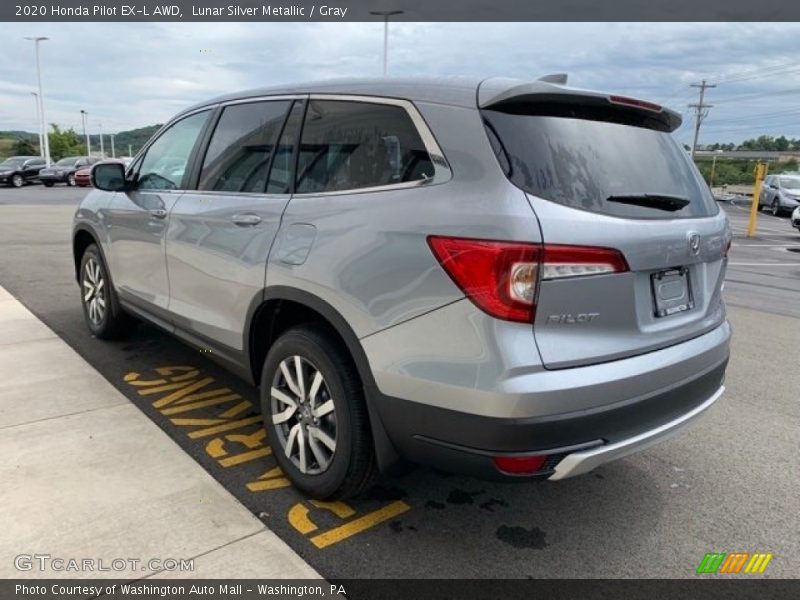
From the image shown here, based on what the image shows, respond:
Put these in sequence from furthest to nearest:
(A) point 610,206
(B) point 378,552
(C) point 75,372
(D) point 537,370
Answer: (C) point 75,372 → (B) point 378,552 → (A) point 610,206 → (D) point 537,370

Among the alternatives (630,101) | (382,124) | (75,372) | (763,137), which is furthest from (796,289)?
(763,137)

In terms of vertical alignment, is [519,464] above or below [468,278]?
below

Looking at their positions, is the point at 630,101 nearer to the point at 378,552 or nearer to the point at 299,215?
→ the point at 299,215

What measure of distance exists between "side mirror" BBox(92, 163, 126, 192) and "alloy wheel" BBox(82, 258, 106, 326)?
780 mm

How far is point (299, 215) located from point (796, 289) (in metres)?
8.93

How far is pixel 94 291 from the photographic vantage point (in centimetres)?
499

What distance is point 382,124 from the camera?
8.36ft

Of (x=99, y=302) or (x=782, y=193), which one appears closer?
(x=99, y=302)

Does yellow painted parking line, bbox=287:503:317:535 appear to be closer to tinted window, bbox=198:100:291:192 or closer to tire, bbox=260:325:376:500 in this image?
tire, bbox=260:325:376:500

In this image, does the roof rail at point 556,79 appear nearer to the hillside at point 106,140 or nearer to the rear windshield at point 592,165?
the rear windshield at point 592,165

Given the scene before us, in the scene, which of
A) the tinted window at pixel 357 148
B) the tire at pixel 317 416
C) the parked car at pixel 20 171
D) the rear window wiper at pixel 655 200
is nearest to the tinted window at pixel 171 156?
the tinted window at pixel 357 148

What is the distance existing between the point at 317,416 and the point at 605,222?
1.42m

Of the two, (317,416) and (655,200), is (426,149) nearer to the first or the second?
(655,200)

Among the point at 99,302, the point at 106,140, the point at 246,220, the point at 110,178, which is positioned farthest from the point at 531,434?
the point at 106,140
